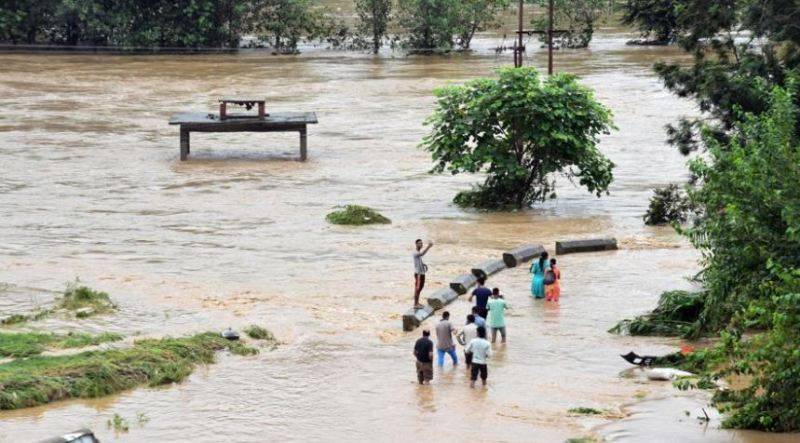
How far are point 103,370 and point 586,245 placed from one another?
1173cm

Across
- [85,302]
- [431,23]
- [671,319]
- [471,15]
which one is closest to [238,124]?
[85,302]

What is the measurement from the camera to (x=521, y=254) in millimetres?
26891

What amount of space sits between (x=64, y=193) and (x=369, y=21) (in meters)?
41.2

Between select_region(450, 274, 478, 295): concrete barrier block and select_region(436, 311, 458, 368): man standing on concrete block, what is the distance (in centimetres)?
459

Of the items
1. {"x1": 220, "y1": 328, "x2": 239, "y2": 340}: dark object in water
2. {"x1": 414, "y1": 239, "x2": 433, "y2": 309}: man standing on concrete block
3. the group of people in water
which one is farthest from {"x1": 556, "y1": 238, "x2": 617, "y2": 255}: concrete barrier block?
{"x1": 220, "y1": 328, "x2": 239, "y2": 340}: dark object in water

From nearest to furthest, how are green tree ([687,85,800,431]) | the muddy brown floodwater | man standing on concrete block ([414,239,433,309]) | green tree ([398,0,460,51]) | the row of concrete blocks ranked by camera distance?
1. green tree ([687,85,800,431])
2. the muddy brown floodwater
3. the row of concrete blocks
4. man standing on concrete block ([414,239,433,309])
5. green tree ([398,0,460,51])

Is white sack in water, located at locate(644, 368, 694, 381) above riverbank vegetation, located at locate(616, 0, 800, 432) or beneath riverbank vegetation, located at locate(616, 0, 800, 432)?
beneath

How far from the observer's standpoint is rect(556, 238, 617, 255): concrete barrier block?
91.1 feet

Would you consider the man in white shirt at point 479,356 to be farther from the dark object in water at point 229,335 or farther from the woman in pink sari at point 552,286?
the woman in pink sari at point 552,286

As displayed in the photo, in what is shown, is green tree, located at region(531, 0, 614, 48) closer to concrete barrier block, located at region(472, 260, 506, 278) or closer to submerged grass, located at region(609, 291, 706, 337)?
concrete barrier block, located at region(472, 260, 506, 278)

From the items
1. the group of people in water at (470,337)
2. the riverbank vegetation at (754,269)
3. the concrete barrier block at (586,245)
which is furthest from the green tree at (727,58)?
the group of people in water at (470,337)

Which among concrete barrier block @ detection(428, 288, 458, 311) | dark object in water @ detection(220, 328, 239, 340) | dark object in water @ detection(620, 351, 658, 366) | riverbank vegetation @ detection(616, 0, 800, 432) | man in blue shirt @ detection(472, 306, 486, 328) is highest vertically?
riverbank vegetation @ detection(616, 0, 800, 432)

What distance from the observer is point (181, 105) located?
52625 mm

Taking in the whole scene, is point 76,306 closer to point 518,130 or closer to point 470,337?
point 470,337
